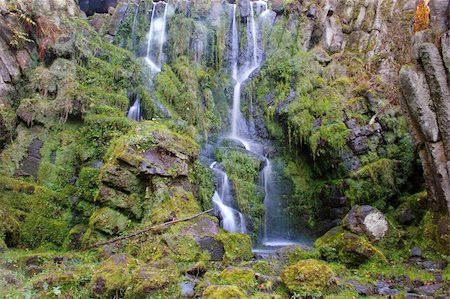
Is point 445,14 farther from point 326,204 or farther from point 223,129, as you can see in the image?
point 223,129

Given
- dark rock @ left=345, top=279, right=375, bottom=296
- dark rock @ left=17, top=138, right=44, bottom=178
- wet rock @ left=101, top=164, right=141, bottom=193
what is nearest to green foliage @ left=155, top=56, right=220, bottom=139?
dark rock @ left=17, top=138, right=44, bottom=178

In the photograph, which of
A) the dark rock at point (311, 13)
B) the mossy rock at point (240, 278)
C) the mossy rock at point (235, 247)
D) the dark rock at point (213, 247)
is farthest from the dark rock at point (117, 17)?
the mossy rock at point (240, 278)

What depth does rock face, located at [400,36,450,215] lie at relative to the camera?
36.7 ft

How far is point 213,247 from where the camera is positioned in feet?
36.8

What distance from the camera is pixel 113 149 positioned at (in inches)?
539

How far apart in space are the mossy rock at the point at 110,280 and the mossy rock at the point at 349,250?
20.3 ft

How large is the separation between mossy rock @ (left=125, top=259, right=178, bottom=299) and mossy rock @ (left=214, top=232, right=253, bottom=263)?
3.37 m

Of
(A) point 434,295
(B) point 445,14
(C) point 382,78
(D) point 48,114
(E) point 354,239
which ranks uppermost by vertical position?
(C) point 382,78

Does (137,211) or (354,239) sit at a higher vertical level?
(137,211)

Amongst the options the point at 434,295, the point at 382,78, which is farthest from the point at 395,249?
the point at 382,78

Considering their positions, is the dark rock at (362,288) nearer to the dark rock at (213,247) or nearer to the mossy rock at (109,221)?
the dark rock at (213,247)

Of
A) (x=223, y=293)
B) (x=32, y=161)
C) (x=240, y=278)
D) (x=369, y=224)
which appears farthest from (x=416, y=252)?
(x=32, y=161)

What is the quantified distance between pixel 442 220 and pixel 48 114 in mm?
13736

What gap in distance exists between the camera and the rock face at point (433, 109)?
1119 centimetres
